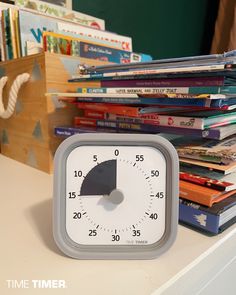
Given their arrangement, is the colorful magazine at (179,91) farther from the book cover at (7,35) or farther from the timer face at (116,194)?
the book cover at (7,35)

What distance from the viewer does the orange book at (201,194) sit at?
0.34m

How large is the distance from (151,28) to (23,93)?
0.88 m

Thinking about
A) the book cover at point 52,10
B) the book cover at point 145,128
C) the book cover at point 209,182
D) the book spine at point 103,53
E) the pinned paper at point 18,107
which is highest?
the book cover at point 52,10

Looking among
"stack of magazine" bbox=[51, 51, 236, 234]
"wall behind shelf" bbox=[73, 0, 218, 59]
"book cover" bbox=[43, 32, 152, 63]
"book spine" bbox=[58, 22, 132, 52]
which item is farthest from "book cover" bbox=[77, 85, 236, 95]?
"wall behind shelf" bbox=[73, 0, 218, 59]

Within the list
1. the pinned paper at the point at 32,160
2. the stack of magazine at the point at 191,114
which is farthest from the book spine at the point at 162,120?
the pinned paper at the point at 32,160

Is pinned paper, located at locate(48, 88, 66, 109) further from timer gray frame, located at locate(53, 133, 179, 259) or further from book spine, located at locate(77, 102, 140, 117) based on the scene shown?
timer gray frame, located at locate(53, 133, 179, 259)

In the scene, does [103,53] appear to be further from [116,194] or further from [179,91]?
[116,194]

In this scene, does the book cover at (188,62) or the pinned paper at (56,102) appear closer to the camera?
the book cover at (188,62)

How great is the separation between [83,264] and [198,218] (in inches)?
6.4

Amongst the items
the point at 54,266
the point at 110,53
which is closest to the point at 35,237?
the point at 54,266

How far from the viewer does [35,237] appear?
0.33 meters

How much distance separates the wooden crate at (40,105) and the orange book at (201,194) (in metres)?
0.33

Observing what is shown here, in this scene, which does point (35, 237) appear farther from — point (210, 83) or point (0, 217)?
point (210, 83)

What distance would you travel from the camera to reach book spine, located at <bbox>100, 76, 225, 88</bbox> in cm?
35
